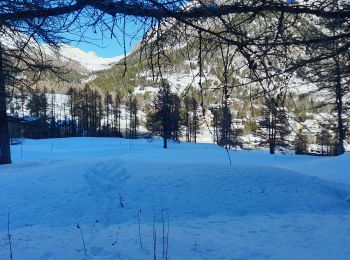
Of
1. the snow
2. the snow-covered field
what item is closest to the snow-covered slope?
the snow

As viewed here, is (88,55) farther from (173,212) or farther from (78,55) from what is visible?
(173,212)

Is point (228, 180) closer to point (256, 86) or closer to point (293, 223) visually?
point (293, 223)

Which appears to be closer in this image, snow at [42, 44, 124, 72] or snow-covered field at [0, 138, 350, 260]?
snow at [42, 44, 124, 72]

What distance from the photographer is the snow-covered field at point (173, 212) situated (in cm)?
607

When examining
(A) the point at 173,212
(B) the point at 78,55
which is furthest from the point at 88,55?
(A) the point at 173,212

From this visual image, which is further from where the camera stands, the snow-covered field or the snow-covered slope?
the snow-covered field

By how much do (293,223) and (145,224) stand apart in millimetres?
2862

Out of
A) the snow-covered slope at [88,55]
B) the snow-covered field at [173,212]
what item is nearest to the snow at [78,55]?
A: the snow-covered slope at [88,55]

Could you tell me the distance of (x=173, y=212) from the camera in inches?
365

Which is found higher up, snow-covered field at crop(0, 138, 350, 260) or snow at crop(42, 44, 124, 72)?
snow at crop(42, 44, 124, 72)

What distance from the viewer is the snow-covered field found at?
19.9 ft

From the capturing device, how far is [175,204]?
981cm

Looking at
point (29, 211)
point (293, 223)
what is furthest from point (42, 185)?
point (293, 223)

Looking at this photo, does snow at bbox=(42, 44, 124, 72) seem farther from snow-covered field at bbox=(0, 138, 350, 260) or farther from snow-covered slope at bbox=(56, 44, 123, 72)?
snow-covered field at bbox=(0, 138, 350, 260)
